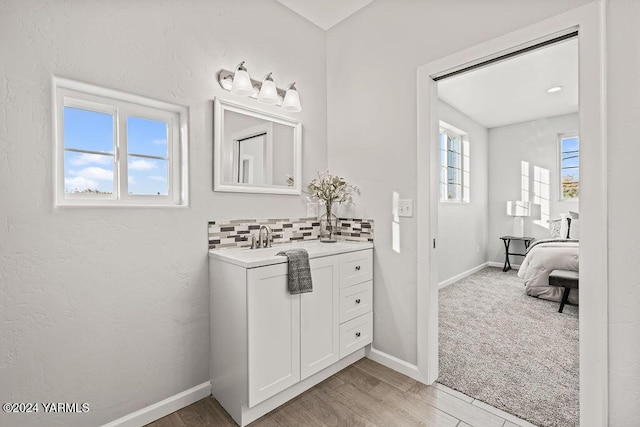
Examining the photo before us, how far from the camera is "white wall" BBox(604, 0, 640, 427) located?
130 centimetres

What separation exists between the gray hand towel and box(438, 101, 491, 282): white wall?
9.57 feet

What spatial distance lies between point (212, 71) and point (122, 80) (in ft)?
1.74

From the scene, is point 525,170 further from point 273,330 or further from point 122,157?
point 122,157

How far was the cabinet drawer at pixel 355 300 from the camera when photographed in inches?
81.2

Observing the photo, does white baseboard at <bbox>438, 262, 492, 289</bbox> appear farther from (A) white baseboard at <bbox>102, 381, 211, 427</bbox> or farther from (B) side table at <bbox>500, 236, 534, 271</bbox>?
(A) white baseboard at <bbox>102, 381, 211, 427</bbox>

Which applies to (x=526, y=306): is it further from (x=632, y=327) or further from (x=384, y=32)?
(x=384, y=32)

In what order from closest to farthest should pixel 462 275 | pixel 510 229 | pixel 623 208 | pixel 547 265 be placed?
pixel 623 208
pixel 547 265
pixel 462 275
pixel 510 229

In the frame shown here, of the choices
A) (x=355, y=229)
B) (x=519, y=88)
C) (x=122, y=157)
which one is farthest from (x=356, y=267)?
(x=519, y=88)

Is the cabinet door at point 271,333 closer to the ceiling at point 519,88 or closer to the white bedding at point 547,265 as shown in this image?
the ceiling at point 519,88

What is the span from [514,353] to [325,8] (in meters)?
3.11

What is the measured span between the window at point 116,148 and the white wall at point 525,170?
5.59m

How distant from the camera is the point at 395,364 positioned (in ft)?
7.06

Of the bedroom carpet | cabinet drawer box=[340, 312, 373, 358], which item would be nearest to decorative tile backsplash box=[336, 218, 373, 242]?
cabinet drawer box=[340, 312, 373, 358]

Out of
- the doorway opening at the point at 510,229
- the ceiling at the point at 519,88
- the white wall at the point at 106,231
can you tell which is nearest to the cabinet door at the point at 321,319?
the white wall at the point at 106,231
